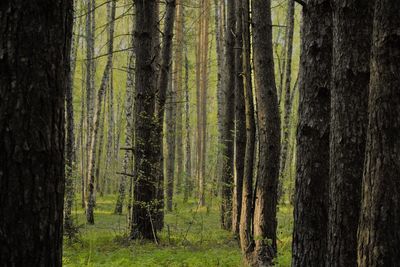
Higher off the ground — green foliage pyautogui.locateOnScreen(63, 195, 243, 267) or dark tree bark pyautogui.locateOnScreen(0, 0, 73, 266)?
dark tree bark pyautogui.locateOnScreen(0, 0, 73, 266)

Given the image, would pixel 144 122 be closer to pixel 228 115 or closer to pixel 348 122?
pixel 228 115

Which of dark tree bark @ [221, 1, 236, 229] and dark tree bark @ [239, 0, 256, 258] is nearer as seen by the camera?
dark tree bark @ [239, 0, 256, 258]

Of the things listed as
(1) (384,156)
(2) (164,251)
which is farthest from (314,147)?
(2) (164,251)

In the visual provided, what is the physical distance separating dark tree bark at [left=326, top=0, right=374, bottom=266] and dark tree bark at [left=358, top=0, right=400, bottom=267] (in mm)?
655

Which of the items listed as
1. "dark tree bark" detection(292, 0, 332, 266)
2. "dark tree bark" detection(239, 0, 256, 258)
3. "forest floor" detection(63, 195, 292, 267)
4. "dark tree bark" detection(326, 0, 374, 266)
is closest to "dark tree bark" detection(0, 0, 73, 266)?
"dark tree bark" detection(326, 0, 374, 266)

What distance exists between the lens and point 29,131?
202 cm

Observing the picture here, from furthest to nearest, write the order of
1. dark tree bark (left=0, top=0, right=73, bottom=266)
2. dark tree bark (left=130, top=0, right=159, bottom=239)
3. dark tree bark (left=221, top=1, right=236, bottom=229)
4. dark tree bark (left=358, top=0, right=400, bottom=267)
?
dark tree bark (left=221, top=1, right=236, bottom=229)
dark tree bark (left=130, top=0, right=159, bottom=239)
dark tree bark (left=358, top=0, right=400, bottom=267)
dark tree bark (left=0, top=0, right=73, bottom=266)

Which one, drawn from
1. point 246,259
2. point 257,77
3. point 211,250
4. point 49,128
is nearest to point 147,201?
point 211,250

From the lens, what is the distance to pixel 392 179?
323 centimetres

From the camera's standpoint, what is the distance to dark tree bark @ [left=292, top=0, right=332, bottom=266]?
5078 millimetres

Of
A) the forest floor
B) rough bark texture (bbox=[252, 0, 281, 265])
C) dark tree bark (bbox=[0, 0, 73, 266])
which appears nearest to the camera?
dark tree bark (bbox=[0, 0, 73, 266])

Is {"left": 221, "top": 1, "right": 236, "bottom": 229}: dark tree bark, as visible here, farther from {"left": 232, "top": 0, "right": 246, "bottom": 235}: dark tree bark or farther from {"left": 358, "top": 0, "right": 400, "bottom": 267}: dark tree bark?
{"left": 358, "top": 0, "right": 400, "bottom": 267}: dark tree bark

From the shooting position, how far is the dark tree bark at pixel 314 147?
200 inches

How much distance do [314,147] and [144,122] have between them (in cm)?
534
